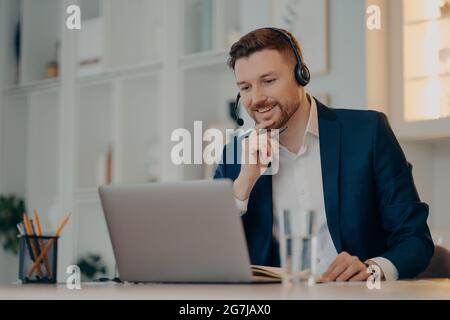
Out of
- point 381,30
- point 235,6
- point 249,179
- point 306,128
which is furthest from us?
point 235,6

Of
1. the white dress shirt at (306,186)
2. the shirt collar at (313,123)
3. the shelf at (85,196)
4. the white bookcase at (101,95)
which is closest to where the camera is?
the white dress shirt at (306,186)

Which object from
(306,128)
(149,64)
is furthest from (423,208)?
(149,64)

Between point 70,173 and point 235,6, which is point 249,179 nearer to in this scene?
point 235,6

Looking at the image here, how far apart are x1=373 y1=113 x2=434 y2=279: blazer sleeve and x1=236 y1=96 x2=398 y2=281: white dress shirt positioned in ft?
0.45

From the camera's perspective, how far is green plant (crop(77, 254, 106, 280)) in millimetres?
3941

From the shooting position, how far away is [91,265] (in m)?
3.97

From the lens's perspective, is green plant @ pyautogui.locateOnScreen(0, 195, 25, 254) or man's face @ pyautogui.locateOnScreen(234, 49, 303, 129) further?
green plant @ pyautogui.locateOnScreen(0, 195, 25, 254)

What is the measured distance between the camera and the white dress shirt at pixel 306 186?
175 centimetres

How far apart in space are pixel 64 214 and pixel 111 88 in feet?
2.35

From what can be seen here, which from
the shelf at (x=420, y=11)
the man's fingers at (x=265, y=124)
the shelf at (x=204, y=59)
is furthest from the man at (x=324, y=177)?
the shelf at (x=204, y=59)

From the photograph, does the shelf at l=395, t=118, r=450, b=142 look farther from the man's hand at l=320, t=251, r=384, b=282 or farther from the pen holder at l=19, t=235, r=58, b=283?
the pen holder at l=19, t=235, r=58, b=283

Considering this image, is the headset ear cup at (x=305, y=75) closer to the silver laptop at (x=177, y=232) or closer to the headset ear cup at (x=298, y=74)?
the headset ear cup at (x=298, y=74)

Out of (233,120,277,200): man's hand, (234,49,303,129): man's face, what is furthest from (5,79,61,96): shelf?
(233,120,277,200): man's hand

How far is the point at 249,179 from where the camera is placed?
5.46 ft
